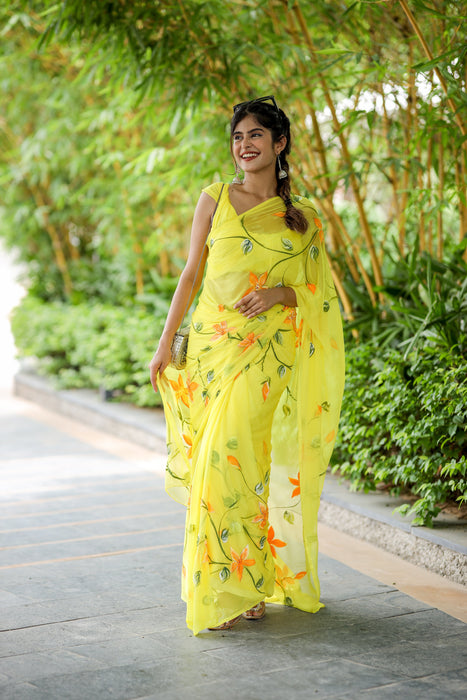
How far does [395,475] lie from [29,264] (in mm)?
6445

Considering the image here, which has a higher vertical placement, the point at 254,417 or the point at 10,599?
the point at 254,417

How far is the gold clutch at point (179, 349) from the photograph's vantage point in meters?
2.76

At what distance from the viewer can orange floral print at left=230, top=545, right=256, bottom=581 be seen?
2570 mm

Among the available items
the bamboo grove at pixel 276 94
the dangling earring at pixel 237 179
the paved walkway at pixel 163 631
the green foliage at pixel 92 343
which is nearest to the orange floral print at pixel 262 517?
the paved walkway at pixel 163 631

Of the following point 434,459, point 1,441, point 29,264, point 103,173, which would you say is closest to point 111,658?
point 434,459

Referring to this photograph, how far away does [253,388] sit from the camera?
263 cm

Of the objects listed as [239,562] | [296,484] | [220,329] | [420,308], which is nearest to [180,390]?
[220,329]

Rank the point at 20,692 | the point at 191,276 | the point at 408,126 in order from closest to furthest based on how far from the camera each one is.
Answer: the point at 20,692 → the point at 191,276 → the point at 408,126

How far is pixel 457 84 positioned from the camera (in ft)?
11.0

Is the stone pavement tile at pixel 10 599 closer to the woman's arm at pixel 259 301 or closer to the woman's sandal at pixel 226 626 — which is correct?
the woman's sandal at pixel 226 626

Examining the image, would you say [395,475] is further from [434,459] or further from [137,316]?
[137,316]

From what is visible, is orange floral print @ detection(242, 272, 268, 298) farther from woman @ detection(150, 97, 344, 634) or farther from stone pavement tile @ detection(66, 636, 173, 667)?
stone pavement tile @ detection(66, 636, 173, 667)

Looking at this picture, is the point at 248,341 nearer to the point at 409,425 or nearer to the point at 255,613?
the point at 255,613

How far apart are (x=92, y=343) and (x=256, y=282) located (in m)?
4.21
